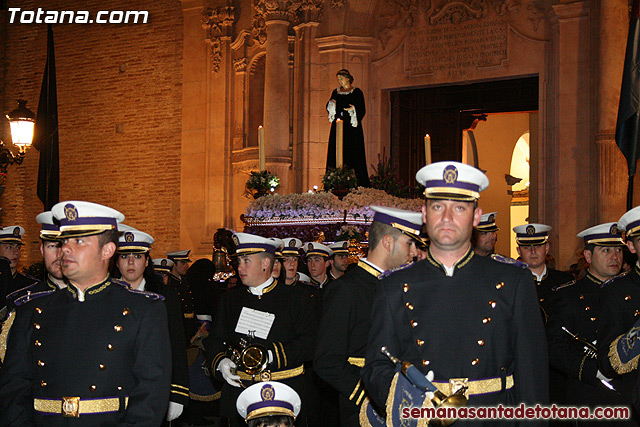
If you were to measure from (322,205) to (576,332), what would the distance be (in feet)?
17.4

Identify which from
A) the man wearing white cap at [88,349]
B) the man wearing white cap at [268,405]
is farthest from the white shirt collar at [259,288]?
the man wearing white cap at [88,349]

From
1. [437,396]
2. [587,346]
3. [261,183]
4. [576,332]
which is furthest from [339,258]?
[437,396]

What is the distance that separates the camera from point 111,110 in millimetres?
21094

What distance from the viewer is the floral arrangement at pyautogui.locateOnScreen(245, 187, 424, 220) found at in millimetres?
10617

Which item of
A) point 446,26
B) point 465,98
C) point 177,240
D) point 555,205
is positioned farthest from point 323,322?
point 177,240

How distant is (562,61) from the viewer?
14539 mm

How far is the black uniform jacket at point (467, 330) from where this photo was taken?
11.3ft

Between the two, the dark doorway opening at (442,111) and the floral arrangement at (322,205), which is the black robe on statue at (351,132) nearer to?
the floral arrangement at (322,205)

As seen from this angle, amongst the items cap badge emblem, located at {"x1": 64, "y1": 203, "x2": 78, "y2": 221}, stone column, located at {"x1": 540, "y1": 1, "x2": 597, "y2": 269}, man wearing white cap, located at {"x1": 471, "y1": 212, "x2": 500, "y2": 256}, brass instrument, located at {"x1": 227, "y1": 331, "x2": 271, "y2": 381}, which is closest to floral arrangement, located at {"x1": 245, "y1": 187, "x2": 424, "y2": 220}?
man wearing white cap, located at {"x1": 471, "y1": 212, "x2": 500, "y2": 256}

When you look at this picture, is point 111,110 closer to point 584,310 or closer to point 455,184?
point 584,310

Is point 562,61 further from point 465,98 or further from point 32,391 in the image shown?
point 32,391

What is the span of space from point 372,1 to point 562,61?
4203mm

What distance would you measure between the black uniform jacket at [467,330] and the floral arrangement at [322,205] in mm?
6820

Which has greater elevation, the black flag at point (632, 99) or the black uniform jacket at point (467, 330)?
the black flag at point (632, 99)
